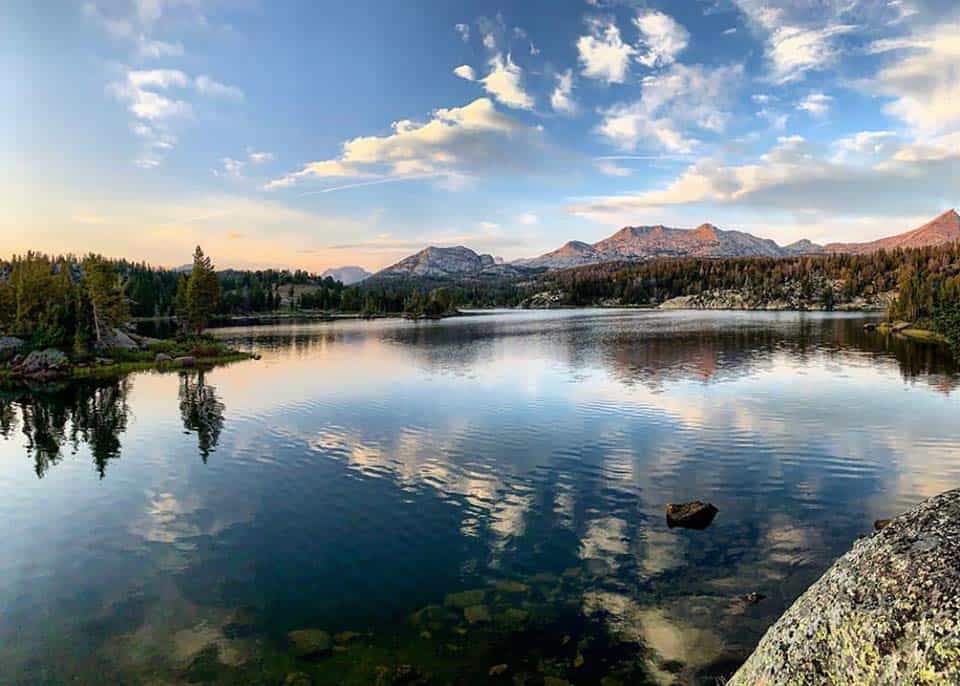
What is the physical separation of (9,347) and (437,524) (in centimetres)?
9418

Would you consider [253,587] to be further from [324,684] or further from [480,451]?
[480,451]

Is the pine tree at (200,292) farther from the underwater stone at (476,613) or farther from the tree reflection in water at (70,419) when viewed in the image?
the underwater stone at (476,613)

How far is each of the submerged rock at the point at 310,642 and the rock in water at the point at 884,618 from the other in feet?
41.4

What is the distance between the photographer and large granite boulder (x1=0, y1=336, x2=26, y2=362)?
8625cm

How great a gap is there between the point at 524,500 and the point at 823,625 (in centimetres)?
2100

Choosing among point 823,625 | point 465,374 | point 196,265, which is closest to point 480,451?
point 823,625

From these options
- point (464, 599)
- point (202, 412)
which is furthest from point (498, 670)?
point (202, 412)

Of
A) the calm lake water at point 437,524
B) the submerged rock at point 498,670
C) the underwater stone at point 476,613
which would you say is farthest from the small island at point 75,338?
the submerged rock at point 498,670

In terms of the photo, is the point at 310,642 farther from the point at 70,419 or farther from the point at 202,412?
the point at 70,419

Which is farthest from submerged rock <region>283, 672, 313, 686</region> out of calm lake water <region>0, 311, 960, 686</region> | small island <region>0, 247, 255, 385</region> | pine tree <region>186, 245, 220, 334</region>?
pine tree <region>186, 245, 220, 334</region>

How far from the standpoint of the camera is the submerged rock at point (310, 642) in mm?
17344

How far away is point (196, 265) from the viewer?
130875 mm

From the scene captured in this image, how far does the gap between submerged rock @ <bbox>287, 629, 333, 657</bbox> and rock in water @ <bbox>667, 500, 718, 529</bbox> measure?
1584 cm

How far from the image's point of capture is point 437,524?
87.2 feet
